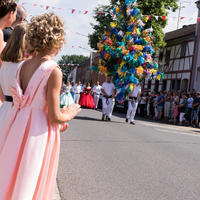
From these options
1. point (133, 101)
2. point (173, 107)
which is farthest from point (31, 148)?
point (173, 107)

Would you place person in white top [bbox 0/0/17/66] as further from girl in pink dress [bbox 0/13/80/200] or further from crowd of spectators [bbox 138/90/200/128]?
crowd of spectators [bbox 138/90/200/128]

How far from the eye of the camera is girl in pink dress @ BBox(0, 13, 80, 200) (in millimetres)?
3131

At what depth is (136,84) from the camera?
65.7ft

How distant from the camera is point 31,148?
10.5 feet

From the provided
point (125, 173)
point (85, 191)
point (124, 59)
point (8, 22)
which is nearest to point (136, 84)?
point (124, 59)

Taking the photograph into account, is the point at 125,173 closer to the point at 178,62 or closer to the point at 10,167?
the point at 10,167

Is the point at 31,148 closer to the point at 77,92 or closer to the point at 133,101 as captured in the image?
the point at 133,101

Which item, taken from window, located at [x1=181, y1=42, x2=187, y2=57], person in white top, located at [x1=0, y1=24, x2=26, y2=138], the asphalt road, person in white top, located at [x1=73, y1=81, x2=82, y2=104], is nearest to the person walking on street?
person in white top, located at [x1=73, y1=81, x2=82, y2=104]

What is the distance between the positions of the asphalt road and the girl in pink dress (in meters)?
1.91

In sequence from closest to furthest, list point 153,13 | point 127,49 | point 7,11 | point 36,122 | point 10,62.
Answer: point 36,122
point 7,11
point 10,62
point 127,49
point 153,13

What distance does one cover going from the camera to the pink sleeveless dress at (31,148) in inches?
124

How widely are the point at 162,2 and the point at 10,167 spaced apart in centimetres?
3478

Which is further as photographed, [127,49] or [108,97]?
[127,49]

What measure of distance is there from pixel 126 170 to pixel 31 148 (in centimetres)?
396
